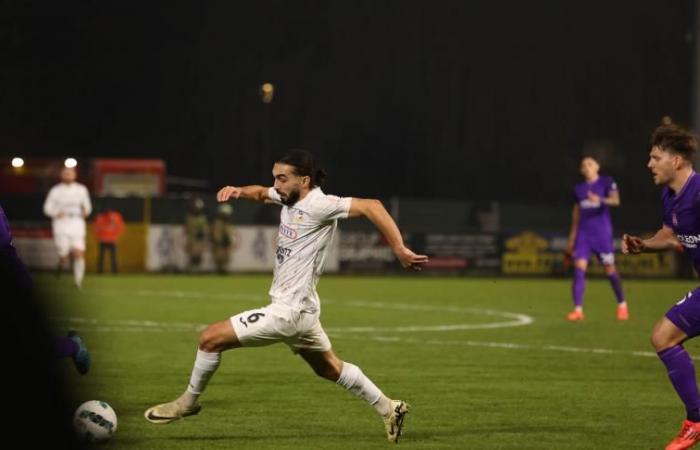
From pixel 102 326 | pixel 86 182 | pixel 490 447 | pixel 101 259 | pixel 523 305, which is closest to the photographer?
pixel 490 447

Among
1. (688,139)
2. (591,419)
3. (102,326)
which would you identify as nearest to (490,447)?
(591,419)

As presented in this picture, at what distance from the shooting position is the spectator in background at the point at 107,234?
116ft

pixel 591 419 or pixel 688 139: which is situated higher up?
pixel 688 139

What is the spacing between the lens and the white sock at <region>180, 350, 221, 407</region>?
9.39m

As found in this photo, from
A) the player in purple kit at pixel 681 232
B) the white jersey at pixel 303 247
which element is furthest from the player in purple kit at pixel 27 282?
the player in purple kit at pixel 681 232

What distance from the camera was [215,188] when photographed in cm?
8612

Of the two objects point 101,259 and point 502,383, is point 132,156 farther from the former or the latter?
point 502,383

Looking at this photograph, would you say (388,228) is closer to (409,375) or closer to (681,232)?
(681,232)

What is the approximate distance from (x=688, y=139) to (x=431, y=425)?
3028 millimetres

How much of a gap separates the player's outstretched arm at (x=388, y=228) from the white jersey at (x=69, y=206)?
17.5 metres

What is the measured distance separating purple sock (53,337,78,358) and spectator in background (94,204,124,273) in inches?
961

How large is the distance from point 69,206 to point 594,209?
10876mm

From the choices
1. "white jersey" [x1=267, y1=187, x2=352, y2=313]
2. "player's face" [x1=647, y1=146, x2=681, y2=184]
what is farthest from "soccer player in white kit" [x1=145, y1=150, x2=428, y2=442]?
"player's face" [x1=647, y1=146, x2=681, y2=184]

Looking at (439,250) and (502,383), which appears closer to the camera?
(502,383)
